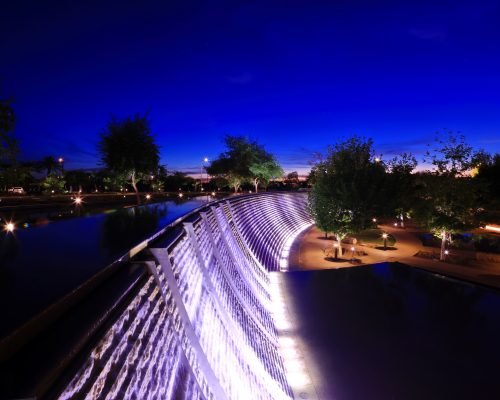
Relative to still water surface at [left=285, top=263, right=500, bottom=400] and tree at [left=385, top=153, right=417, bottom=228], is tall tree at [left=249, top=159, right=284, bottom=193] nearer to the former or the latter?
tree at [left=385, top=153, right=417, bottom=228]

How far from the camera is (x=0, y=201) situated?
2288cm

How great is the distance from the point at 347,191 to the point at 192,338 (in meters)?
18.4

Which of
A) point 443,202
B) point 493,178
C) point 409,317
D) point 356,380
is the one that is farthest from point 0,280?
point 493,178

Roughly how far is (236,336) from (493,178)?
47.6m

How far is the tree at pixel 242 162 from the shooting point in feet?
128

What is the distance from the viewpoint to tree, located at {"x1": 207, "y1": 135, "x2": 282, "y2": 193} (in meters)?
39.1

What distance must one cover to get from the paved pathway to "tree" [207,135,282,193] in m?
16.1

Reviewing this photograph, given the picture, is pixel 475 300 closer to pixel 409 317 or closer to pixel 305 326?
pixel 409 317

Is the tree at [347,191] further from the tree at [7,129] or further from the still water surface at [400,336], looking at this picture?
the tree at [7,129]

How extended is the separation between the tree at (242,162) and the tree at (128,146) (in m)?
19.1

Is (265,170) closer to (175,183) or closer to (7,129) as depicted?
(7,129)

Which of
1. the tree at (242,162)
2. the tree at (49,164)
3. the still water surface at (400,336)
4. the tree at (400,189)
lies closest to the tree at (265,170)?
the tree at (242,162)

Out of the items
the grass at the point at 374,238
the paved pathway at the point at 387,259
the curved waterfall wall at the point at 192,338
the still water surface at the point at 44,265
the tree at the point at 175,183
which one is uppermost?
the tree at the point at 175,183

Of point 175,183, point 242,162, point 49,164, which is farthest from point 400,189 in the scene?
point 49,164
